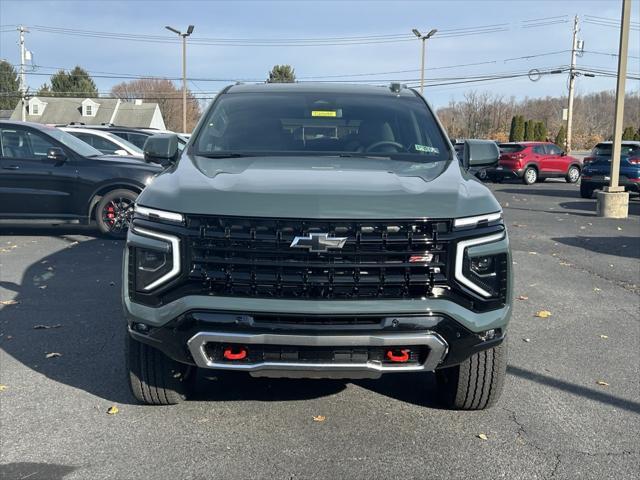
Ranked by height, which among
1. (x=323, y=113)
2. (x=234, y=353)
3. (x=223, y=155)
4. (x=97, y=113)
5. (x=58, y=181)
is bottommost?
(x=234, y=353)

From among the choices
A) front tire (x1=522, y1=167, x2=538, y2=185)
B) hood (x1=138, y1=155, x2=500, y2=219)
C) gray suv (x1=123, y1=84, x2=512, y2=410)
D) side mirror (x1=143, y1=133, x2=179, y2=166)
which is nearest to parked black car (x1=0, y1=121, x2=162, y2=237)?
side mirror (x1=143, y1=133, x2=179, y2=166)

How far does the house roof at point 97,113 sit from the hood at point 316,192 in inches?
2692

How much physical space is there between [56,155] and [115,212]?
3.84 feet

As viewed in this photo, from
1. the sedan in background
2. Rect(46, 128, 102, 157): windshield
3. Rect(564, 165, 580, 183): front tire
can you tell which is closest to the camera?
Rect(46, 128, 102, 157): windshield

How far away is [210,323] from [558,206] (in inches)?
623

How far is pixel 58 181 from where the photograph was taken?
1008cm

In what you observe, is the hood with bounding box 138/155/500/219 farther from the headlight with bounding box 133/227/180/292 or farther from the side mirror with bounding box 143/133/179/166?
the side mirror with bounding box 143/133/179/166

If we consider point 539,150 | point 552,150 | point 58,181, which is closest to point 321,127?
point 58,181

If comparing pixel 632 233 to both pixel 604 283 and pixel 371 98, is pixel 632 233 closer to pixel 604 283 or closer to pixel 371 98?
pixel 604 283

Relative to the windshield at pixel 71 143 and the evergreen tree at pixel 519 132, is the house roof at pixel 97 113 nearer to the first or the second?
the evergreen tree at pixel 519 132

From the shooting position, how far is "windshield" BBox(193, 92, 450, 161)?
457cm

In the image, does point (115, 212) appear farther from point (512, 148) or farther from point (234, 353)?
point (512, 148)

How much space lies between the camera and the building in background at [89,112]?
6962cm

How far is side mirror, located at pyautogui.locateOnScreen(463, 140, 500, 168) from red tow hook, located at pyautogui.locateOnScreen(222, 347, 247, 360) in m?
2.30
